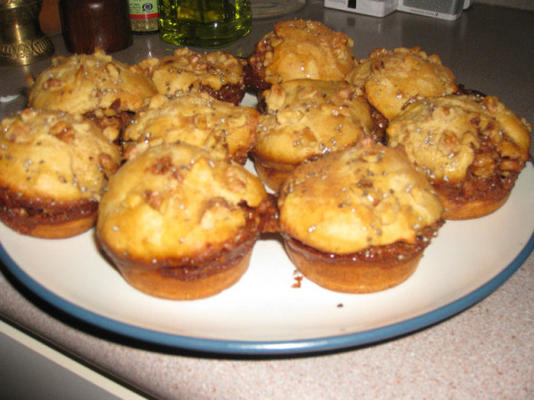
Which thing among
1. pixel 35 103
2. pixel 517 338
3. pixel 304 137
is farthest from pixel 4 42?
pixel 517 338

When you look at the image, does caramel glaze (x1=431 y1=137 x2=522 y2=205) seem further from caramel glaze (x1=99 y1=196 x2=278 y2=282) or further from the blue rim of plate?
caramel glaze (x1=99 y1=196 x2=278 y2=282)

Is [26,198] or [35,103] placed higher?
[35,103]

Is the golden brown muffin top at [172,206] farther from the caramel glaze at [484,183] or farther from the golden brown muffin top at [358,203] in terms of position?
the caramel glaze at [484,183]

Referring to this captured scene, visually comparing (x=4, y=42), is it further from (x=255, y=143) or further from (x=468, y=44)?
(x=468, y=44)

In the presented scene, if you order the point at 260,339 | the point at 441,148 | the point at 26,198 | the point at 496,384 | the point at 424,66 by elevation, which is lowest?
the point at 496,384

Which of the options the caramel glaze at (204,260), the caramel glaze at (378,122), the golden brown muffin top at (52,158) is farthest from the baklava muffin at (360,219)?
the golden brown muffin top at (52,158)
